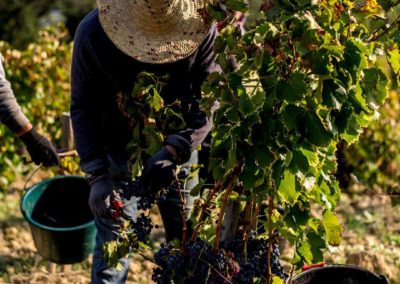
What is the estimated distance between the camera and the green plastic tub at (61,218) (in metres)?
3.27

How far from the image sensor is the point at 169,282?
2.07m

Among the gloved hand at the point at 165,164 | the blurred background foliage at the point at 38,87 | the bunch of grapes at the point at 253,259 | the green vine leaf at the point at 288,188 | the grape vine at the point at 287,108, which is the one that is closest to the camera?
the grape vine at the point at 287,108

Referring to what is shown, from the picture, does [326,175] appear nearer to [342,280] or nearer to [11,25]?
[342,280]

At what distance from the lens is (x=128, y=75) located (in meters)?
2.55

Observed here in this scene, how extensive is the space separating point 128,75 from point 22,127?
3.16ft

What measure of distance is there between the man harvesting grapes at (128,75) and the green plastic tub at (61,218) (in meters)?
0.54

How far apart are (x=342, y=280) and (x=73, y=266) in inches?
74.6

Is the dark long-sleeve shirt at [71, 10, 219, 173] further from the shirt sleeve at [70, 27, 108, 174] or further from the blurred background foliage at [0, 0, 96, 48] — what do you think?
the blurred background foliage at [0, 0, 96, 48]

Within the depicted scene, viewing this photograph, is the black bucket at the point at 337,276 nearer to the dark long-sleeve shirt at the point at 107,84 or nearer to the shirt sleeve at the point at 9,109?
the dark long-sleeve shirt at the point at 107,84

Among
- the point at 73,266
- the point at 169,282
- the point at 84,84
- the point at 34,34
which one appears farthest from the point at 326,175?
the point at 34,34

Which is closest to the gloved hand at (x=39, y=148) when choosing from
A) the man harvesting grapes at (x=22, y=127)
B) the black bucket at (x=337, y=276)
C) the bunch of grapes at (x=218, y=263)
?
the man harvesting grapes at (x=22, y=127)

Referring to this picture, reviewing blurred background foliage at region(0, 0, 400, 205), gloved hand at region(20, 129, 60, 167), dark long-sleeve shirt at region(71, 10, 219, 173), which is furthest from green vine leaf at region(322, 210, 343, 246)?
blurred background foliage at region(0, 0, 400, 205)

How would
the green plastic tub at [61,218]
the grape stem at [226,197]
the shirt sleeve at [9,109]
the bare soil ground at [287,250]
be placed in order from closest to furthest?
the grape stem at [226,197] → the shirt sleeve at [9,109] → the green plastic tub at [61,218] → the bare soil ground at [287,250]

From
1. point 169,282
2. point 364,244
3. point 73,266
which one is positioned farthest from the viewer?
point 364,244
